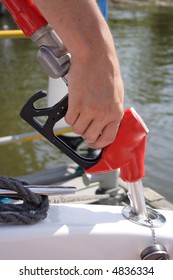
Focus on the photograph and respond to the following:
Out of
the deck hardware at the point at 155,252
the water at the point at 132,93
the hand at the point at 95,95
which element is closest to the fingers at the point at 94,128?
the hand at the point at 95,95

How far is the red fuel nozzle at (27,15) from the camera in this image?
3.84 ft

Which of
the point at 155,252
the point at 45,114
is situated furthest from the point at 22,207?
the point at 155,252

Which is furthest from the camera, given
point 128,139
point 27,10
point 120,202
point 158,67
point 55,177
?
point 158,67

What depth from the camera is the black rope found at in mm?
1359

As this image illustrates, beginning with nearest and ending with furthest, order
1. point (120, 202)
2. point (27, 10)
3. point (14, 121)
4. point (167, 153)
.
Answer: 1. point (27, 10)
2. point (120, 202)
3. point (167, 153)
4. point (14, 121)

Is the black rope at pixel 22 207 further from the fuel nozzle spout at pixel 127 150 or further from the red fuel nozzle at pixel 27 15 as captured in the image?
the red fuel nozzle at pixel 27 15

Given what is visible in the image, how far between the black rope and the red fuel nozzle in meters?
0.47

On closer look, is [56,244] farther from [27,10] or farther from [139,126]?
[27,10]

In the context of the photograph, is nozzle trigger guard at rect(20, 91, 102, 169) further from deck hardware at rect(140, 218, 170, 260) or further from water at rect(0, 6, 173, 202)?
water at rect(0, 6, 173, 202)

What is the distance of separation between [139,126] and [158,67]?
30.1 feet

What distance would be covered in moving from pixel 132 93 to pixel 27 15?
6.84 meters

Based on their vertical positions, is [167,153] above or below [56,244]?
below

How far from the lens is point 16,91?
809 centimetres
